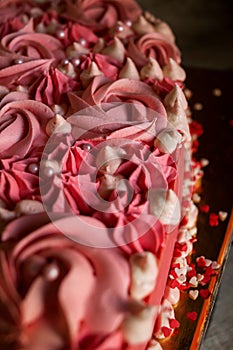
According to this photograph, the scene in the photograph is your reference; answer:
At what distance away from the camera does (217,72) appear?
3088mm

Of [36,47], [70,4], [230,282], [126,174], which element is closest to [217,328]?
[230,282]

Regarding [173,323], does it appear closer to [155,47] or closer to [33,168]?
[33,168]

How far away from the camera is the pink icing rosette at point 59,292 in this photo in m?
1.50

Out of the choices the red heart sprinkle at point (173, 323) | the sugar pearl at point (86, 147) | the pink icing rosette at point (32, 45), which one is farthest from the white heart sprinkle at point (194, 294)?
the pink icing rosette at point (32, 45)

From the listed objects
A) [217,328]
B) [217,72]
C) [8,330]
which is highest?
[8,330]

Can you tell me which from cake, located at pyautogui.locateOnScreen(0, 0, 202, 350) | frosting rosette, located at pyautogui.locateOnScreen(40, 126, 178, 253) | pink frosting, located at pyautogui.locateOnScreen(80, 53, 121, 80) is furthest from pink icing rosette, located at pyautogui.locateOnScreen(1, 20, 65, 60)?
frosting rosette, located at pyautogui.locateOnScreen(40, 126, 178, 253)

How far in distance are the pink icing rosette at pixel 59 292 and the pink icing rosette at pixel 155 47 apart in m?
1.11

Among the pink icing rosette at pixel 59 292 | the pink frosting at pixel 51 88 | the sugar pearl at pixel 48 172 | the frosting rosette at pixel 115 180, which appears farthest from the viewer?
the pink frosting at pixel 51 88

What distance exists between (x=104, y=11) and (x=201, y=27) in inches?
49.4

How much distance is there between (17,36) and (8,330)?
4.57 feet

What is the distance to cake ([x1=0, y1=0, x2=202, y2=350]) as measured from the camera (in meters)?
1.54

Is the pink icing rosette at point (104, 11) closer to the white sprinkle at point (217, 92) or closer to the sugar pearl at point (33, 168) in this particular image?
the white sprinkle at point (217, 92)

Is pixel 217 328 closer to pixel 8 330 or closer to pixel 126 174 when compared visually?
pixel 126 174

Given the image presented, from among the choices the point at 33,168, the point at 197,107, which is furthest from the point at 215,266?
the point at 197,107
